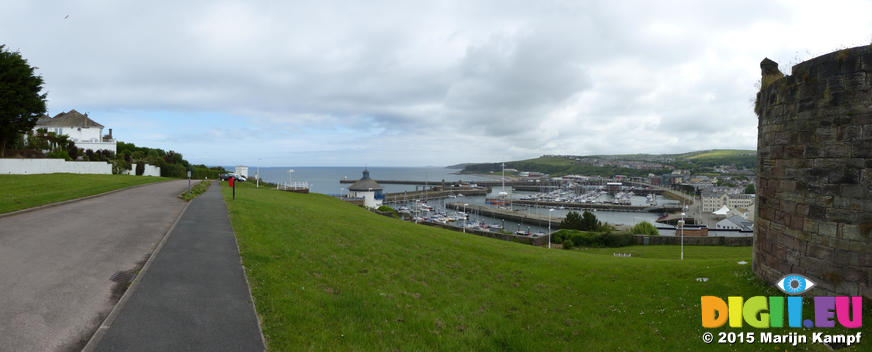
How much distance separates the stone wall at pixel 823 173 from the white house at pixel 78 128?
75012 millimetres

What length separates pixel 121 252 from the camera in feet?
33.2

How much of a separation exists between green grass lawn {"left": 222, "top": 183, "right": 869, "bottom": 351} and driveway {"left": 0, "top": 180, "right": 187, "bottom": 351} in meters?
2.61

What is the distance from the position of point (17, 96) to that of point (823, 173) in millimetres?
48499

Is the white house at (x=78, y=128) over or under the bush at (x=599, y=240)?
over

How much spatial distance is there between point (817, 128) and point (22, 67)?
49464mm

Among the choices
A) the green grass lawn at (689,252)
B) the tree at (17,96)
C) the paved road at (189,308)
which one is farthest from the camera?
the tree at (17,96)

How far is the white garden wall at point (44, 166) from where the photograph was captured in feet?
100

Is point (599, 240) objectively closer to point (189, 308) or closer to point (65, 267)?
point (189, 308)

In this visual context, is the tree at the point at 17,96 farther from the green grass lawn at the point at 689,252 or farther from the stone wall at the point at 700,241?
the stone wall at the point at 700,241

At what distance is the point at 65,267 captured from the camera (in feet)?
28.2


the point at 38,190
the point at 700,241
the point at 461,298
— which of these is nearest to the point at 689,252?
the point at 700,241

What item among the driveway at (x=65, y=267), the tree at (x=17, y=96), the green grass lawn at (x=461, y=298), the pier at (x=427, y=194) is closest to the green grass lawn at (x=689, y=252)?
the green grass lawn at (x=461, y=298)

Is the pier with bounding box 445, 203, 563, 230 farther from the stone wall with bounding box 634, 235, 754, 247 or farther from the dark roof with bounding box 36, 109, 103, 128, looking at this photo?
the dark roof with bounding box 36, 109, 103, 128

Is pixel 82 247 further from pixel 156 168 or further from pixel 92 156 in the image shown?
pixel 156 168
